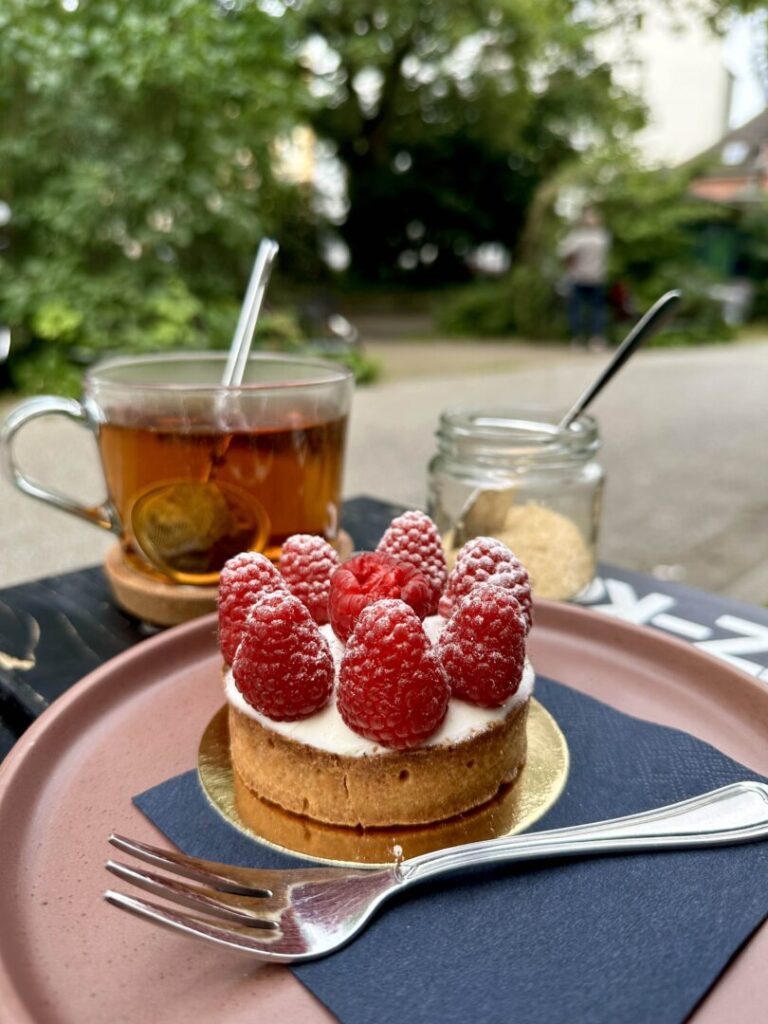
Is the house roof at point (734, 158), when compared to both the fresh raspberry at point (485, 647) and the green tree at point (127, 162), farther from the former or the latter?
the fresh raspberry at point (485, 647)

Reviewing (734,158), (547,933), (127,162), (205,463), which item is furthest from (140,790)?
(734,158)

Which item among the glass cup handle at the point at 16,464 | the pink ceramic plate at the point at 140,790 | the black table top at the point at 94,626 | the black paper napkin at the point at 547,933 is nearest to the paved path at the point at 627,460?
the black table top at the point at 94,626

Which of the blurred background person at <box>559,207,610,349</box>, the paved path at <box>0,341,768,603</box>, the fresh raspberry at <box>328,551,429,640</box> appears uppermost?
the fresh raspberry at <box>328,551,429,640</box>

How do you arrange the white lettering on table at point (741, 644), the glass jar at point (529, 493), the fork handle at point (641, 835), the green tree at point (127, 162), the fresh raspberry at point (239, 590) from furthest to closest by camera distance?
the green tree at point (127, 162) < the glass jar at point (529, 493) < the white lettering on table at point (741, 644) < the fresh raspberry at point (239, 590) < the fork handle at point (641, 835)

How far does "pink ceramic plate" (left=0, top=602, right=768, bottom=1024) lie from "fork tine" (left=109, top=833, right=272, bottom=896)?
0.05 meters

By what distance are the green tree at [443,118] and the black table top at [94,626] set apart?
11.5m

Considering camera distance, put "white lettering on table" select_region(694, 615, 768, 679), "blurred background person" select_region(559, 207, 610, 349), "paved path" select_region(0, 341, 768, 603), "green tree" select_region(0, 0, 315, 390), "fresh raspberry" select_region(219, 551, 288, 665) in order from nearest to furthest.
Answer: "fresh raspberry" select_region(219, 551, 288, 665)
"white lettering on table" select_region(694, 615, 768, 679)
"paved path" select_region(0, 341, 768, 603)
"green tree" select_region(0, 0, 315, 390)
"blurred background person" select_region(559, 207, 610, 349)

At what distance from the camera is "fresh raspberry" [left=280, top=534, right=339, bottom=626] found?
1046mm

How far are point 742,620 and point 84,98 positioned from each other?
5993 millimetres

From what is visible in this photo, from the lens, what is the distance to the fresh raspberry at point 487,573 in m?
0.95

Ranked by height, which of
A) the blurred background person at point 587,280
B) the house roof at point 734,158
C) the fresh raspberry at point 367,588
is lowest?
the blurred background person at point 587,280

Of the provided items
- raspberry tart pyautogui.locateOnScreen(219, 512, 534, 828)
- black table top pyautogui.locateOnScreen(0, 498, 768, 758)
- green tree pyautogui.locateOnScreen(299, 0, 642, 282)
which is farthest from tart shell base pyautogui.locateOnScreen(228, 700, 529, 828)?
green tree pyautogui.locateOnScreen(299, 0, 642, 282)

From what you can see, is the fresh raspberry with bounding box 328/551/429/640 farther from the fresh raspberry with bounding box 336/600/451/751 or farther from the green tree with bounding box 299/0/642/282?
the green tree with bounding box 299/0/642/282

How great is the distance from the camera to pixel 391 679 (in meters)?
0.81
